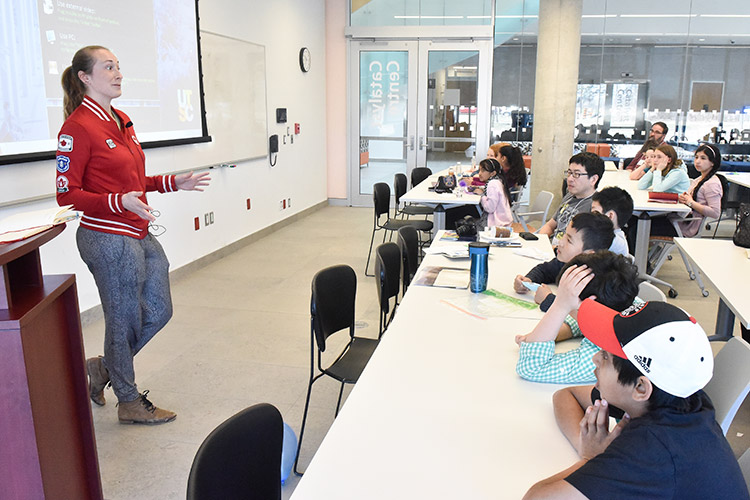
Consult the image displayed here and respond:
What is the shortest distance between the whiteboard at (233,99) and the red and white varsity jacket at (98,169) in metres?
2.84

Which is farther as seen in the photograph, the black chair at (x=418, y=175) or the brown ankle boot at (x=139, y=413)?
the black chair at (x=418, y=175)

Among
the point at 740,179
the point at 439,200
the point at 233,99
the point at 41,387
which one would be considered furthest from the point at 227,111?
the point at 740,179

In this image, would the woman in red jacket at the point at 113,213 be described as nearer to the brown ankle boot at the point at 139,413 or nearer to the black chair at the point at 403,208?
the brown ankle boot at the point at 139,413

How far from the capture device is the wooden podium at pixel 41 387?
156cm

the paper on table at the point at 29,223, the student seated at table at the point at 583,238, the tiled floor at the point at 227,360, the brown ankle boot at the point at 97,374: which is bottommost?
the tiled floor at the point at 227,360

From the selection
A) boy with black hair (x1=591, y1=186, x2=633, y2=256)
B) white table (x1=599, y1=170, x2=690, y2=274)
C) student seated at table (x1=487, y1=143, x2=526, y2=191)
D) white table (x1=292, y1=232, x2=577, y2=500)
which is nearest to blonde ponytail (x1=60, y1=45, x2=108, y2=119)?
white table (x1=292, y1=232, x2=577, y2=500)

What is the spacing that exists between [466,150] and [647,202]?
4.43m

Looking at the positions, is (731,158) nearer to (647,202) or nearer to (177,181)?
(647,202)

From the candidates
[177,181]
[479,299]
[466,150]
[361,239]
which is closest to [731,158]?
[466,150]

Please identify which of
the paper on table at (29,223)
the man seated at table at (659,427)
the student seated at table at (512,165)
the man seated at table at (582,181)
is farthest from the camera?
the student seated at table at (512,165)

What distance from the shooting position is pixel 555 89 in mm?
8133

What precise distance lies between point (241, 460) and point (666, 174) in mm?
5715

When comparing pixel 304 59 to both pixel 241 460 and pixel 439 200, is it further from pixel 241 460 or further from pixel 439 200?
pixel 241 460

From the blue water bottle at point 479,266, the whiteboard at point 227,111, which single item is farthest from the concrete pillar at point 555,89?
the blue water bottle at point 479,266
